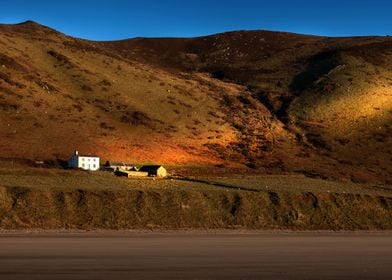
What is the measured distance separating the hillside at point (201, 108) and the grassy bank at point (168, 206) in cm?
2554

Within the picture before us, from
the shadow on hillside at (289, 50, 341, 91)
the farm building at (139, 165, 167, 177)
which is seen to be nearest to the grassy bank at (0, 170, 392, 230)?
the farm building at (139, 165, 167, 177)

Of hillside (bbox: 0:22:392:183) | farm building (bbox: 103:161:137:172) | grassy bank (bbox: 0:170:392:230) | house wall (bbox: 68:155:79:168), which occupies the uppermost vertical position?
hillside (bbox: 0:22:392:183)

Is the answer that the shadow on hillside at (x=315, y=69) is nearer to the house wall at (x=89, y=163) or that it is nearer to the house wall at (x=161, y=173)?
the house wall at (x=89, y=163)

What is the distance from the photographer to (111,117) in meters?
93.2

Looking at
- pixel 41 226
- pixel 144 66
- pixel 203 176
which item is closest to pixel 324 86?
pixel 144 66

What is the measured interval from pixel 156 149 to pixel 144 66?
47.1m

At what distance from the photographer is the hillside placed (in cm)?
8294

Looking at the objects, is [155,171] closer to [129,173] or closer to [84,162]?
[129,173]

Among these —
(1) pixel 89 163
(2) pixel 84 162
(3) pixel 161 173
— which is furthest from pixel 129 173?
(2) pixel 84 162

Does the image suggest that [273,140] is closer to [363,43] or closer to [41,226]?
[41,226]

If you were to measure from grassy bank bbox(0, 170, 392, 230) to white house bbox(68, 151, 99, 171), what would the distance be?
13551 mm

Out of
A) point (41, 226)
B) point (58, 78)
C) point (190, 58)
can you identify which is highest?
point (190, 58)

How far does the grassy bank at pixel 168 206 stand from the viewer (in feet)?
137

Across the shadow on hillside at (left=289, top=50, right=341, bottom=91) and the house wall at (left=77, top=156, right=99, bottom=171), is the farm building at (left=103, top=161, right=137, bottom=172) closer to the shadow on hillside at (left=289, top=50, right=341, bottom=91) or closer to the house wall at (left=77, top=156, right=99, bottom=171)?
the house wall at (left=77, top=156, right=99, bottom=171)
